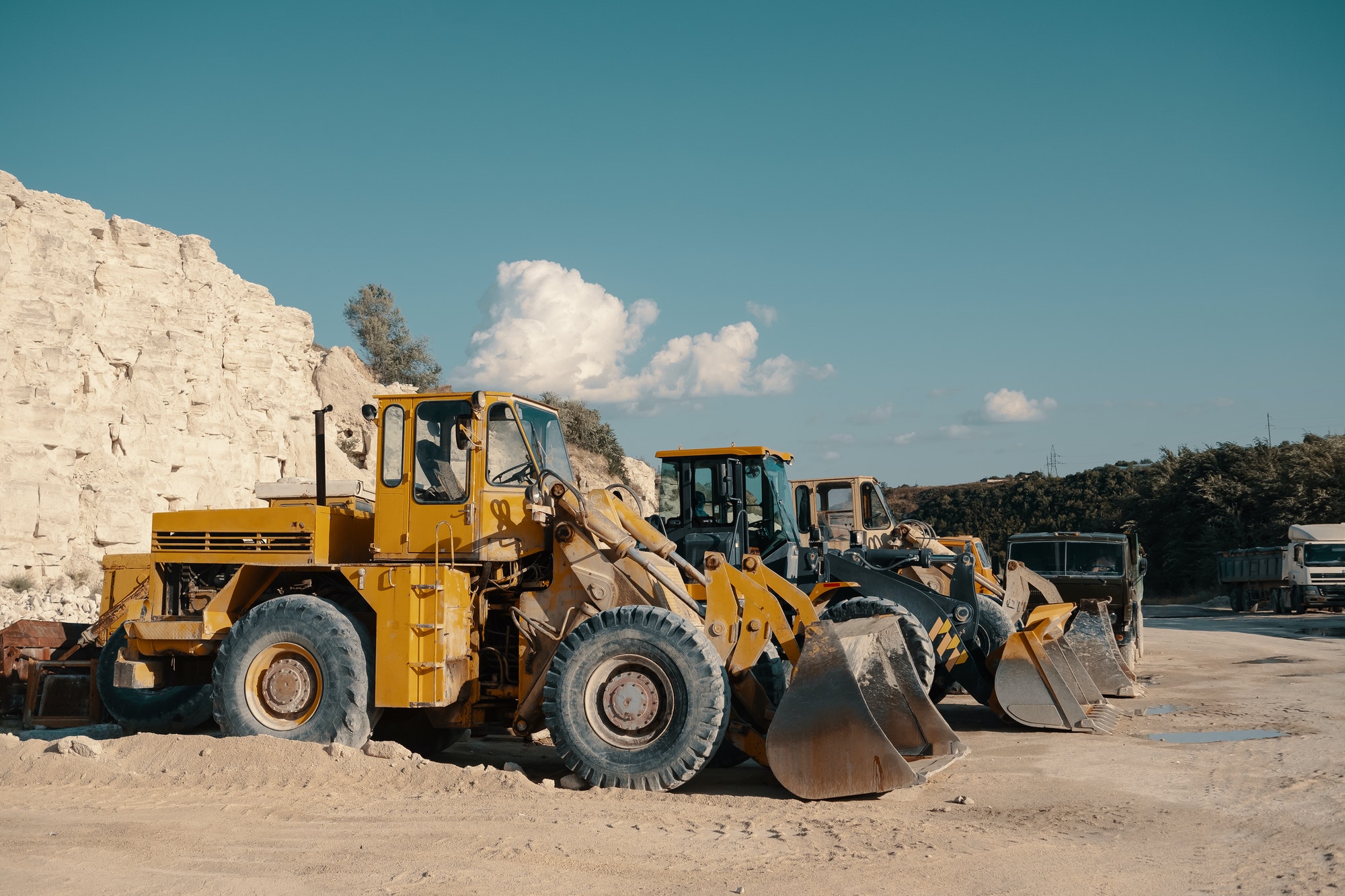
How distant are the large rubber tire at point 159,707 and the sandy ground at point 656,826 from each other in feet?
5.86

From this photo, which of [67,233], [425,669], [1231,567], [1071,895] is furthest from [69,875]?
[1231,567]

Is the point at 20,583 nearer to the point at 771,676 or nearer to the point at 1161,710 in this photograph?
the point at 771,676

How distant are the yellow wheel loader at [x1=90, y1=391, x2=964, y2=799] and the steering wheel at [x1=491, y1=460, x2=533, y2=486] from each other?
12 millimetres

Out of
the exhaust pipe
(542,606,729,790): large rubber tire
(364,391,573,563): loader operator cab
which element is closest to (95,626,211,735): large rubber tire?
the exhaust pipe

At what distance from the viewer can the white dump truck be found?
1155 inches

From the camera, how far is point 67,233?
84.2 ft

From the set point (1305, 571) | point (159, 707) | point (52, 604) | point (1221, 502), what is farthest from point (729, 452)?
point (1221, 502)

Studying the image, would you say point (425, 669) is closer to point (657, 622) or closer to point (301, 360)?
point (657, 622)

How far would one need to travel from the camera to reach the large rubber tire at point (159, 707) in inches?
395

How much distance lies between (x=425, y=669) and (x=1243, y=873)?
546 cm

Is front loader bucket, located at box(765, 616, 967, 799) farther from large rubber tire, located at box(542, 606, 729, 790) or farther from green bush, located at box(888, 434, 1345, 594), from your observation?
green bush, located at box(888, 434, 1345, 594)

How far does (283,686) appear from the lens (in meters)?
8.23

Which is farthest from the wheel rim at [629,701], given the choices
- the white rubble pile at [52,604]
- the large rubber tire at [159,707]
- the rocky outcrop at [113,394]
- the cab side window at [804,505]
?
the rocky outcrop at [113,394]

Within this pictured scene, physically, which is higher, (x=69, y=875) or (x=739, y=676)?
(x=739, y=676)
